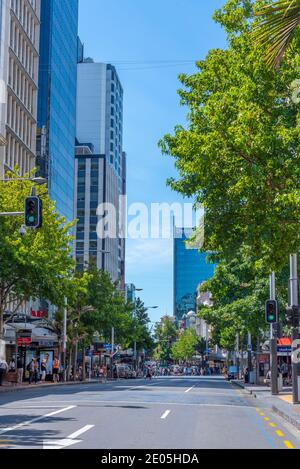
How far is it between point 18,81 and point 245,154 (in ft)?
180

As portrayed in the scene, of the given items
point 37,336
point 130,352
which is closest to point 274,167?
point 37,336

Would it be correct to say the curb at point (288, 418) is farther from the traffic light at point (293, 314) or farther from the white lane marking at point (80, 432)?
the white lane marking at point (80, 432)

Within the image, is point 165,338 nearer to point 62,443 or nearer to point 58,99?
point 58,99

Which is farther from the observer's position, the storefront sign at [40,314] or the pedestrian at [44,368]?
the storefront sign at [40,314]

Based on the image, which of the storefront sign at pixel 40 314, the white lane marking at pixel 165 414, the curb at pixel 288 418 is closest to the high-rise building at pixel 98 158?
the storefront sign at pixel 40 314

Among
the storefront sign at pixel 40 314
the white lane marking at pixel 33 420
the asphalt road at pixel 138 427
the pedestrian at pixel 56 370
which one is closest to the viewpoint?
the asphalt road at pixel 138 427

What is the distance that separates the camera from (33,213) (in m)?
20.4

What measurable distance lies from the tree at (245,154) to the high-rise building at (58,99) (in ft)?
238

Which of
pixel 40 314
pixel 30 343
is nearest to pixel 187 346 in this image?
pixel 40 314

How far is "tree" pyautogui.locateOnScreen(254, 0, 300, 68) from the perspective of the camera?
A: 40.9ft

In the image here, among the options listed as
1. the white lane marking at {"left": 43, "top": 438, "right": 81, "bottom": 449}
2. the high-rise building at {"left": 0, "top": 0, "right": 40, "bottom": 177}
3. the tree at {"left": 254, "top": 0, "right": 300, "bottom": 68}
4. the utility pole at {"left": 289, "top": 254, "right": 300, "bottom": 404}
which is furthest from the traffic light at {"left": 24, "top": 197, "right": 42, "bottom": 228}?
the high-rise building at {"left": 0, "top": 0, "right": 40, "bottom": 177}

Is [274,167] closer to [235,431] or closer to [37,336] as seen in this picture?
[235,431]

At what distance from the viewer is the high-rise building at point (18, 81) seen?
6259 centimetres

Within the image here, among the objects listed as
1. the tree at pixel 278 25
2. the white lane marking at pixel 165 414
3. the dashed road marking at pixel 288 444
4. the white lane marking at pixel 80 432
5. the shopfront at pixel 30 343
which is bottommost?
the dashed road marking at pixel 288 444
